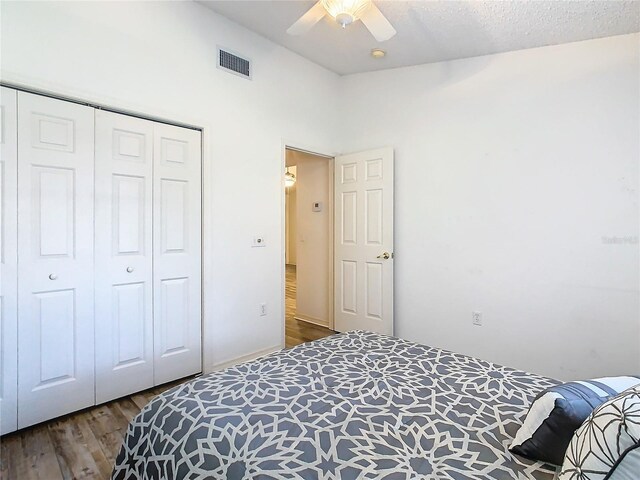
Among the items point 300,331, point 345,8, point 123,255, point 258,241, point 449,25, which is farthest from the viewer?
point 300,331

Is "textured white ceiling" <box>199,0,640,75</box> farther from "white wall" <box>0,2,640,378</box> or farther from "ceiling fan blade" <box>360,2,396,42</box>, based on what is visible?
"ceiling fan blade" <box>360,2,396,42</box>

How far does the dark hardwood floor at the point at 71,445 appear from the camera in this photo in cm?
171

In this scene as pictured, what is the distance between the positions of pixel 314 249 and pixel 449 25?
2.68 metres

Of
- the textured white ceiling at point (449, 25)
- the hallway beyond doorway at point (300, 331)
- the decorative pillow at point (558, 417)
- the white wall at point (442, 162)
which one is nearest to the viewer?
the decorative pillow at point (558, 417)

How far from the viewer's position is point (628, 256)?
2469mm

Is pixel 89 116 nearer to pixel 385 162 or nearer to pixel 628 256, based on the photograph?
pixel 385 162

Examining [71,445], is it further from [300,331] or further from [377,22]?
[377,22]

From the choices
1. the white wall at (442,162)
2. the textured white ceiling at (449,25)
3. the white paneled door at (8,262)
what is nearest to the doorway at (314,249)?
the white wall at (442,162)

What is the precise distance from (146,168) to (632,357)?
369cm

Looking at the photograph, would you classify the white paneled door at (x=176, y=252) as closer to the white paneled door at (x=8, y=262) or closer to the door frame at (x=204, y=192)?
the door frame at (x=204, y=192)

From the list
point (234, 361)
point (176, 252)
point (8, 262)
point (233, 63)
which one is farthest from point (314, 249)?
point (8, 262)

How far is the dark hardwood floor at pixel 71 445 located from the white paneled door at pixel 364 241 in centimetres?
217

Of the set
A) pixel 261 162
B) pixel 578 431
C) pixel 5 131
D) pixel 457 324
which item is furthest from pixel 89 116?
pixel 457 324

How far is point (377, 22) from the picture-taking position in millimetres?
2127
